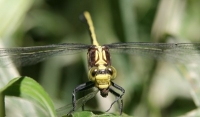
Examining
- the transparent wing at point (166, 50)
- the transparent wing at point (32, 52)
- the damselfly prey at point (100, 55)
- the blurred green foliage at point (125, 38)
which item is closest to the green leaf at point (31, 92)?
the damselfly prey at point (100, 55)

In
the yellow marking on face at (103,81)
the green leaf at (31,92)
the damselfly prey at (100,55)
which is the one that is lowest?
the green leaf at (31,92)

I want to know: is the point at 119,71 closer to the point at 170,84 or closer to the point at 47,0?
the point at 170,84

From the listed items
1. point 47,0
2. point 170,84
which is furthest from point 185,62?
point 47,0

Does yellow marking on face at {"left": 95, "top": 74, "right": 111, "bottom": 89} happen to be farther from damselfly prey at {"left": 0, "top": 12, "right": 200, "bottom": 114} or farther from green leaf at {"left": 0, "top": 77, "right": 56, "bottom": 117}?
green leaf at {"left": 0, "top": 77, "right": 56, "bottom": 117}

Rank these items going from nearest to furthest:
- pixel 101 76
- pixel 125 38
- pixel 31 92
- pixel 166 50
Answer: pixel 31 92, pixel 101 76, pixel 166 50, pixel 125 38

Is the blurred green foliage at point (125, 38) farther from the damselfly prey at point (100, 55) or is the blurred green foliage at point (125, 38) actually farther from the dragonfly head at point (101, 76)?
the dragonfly head at point (101, 76)

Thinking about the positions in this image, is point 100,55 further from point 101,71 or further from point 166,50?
point 166,50

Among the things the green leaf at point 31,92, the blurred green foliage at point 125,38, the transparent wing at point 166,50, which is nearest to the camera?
the green leaf at point 31,92

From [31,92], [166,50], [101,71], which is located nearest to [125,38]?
[166,50]
